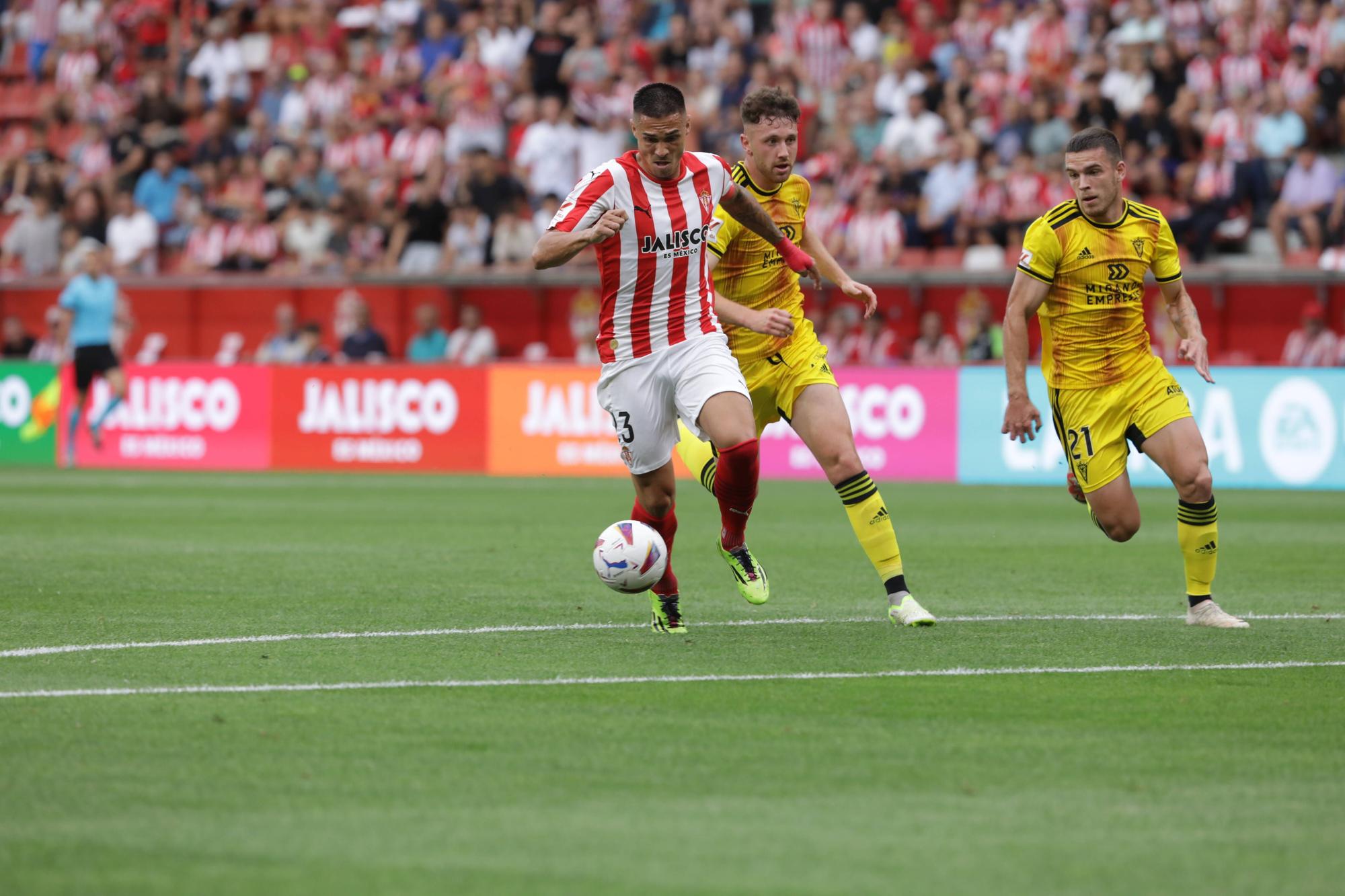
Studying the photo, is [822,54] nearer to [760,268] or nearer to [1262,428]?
[1262,428]

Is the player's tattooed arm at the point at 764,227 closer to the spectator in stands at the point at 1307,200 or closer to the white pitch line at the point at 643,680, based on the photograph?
the white pitch line at the point at 643,680

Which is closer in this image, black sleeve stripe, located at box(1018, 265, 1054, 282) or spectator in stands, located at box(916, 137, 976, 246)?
black sleeve stripe, located at box(1018, 265, 1054, 282)

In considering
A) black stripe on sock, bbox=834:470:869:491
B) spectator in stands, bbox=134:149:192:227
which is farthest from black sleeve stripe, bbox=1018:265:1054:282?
spectator in stands, bbox=134:149:192:227

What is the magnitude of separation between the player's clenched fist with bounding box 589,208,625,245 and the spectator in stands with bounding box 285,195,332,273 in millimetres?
20161

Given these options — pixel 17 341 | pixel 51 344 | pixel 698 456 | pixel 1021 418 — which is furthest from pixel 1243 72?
pixel 17 341

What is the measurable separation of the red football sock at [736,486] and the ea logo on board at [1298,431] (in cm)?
1130

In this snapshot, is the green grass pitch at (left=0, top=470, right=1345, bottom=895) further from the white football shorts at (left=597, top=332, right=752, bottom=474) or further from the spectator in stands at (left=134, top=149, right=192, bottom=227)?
the spectator in stands at (left=134, top=149, right=192, bottom=227)

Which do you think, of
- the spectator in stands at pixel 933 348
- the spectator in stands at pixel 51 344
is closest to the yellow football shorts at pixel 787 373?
the spectator in stands at pixel 933 348

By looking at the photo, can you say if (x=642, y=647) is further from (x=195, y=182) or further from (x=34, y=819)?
(x=195, y=182)

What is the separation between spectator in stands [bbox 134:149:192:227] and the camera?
29547 millimetres

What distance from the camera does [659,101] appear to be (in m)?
8.29

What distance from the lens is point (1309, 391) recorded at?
744 inches

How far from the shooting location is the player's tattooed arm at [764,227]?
353 inches

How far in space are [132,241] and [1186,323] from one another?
2251 centimetres
